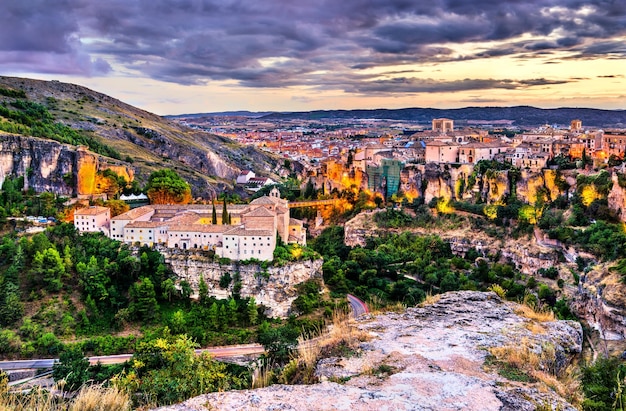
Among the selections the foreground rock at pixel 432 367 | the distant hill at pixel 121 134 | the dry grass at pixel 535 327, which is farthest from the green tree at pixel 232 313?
the distant hill at pixel 121 134

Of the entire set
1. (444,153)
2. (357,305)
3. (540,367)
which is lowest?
(357,305)

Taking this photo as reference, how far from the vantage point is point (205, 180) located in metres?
58.3

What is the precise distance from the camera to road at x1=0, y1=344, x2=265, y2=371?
2362 cm

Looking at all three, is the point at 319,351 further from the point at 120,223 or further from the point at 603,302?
the point at 120,223

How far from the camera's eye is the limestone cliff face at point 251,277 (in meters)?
28.5

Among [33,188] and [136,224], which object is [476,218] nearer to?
[136,224]

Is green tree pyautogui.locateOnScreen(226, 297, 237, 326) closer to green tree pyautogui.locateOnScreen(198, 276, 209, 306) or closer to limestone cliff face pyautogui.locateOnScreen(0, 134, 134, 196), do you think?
green tree pyautogui.locateOnScreen(198, 276, 209, 306)

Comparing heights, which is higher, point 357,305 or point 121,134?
point 121,134

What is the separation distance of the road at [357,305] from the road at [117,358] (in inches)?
225

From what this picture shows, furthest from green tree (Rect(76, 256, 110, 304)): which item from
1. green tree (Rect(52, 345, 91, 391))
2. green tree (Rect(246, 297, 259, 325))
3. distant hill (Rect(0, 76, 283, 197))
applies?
distant hill (Rect(0, 76, 283, 197))

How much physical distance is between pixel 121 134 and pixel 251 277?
151 ft

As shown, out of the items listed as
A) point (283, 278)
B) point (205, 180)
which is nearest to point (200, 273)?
point (283, 278)

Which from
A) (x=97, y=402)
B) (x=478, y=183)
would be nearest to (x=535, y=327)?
(x=97, y=402)

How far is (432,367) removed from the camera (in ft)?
23.8
